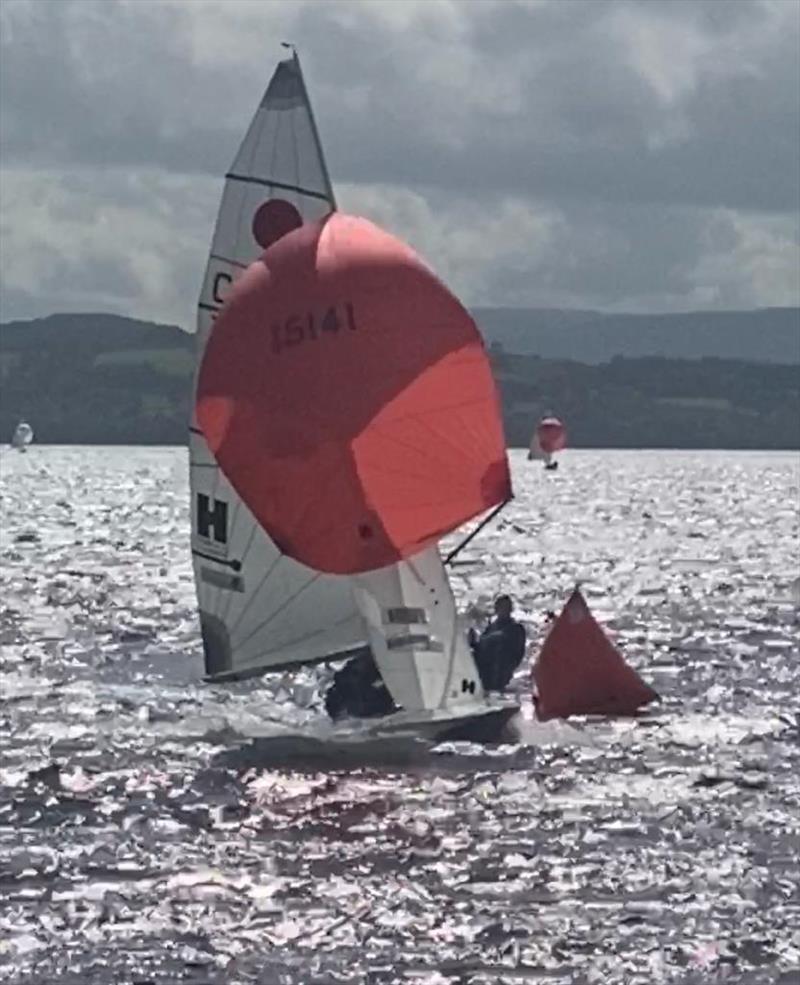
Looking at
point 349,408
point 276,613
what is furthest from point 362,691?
point 349,408

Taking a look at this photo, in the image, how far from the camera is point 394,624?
37844 millimetres

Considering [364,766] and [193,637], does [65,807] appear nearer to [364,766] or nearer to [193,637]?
[364,766]

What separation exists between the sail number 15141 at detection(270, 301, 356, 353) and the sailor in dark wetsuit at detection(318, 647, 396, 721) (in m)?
5.47

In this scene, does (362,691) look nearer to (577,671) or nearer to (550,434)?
(577,671)

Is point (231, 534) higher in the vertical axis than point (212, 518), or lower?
lower

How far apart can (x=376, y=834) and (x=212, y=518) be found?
11316 mm

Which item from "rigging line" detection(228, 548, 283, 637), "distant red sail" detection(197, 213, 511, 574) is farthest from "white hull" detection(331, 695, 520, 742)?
"rigging line" detection(228, 548, 283, 637)

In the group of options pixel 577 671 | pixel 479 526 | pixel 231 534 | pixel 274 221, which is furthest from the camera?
pixel 577 671

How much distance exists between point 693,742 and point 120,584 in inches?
1640

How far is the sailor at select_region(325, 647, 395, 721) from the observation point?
128 feet

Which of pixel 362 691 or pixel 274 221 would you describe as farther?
pixel 274 221

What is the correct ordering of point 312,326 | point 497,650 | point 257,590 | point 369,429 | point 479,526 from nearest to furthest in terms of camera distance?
point 369,429 → point 312,326 → point 479,526 → point 257,590 → point 497,650

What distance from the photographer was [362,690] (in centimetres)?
3912

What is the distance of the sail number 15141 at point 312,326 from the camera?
36406 millimetres
